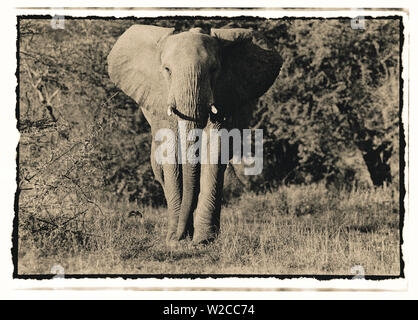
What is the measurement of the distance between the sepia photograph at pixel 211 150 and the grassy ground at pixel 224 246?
2cm

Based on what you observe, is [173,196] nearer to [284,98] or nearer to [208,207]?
[208,207]

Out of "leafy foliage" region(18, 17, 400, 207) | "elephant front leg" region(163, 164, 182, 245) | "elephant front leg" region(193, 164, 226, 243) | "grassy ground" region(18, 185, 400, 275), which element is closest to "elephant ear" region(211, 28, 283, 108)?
"elephant front leg" region(193, 164, 226, 243)

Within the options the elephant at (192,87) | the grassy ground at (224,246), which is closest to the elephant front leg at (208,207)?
the elephant at (192,87)

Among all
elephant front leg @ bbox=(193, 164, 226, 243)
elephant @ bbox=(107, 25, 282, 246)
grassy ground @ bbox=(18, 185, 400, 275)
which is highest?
elephant @ bbox=(107, 25, 282, 246)

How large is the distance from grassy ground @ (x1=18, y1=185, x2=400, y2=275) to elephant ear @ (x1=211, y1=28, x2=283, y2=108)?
4.83 ft

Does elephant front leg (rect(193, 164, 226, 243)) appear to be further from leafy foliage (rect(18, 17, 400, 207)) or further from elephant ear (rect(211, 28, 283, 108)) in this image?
leafy foliage (rect(18, 17, 400, 207))

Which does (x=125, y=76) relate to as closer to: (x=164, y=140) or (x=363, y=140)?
(x=164, y=140)

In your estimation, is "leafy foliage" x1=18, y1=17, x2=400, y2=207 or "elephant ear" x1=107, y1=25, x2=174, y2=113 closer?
"elephant ear" x1=107, y1=25, x2=174, y2=113

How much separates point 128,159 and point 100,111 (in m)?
0.87

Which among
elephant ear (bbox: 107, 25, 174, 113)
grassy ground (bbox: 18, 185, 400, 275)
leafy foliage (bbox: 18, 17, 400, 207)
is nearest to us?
grassy ground (bbox: 18, 185, 400, 275)

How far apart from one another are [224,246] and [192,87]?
5.30ft

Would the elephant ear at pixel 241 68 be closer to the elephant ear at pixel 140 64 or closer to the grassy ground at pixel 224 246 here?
the elephant ear at pixel 140 64

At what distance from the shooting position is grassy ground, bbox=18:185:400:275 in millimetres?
8531

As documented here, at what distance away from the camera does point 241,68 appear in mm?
9641
